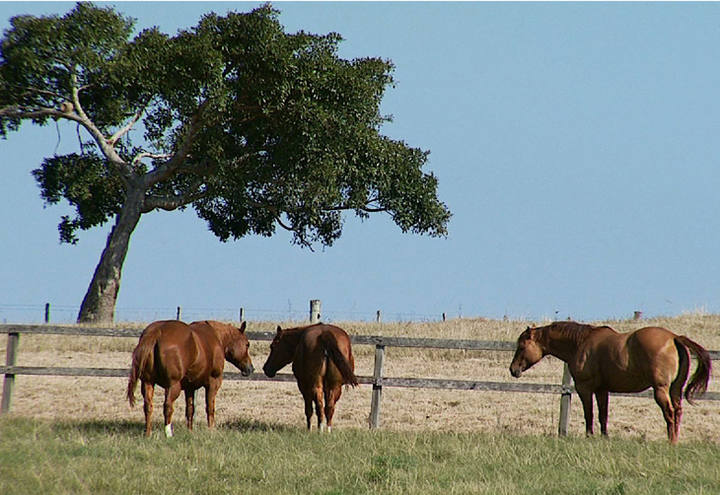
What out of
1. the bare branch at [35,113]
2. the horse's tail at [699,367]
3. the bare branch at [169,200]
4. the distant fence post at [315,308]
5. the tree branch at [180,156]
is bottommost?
the horse's tail at [699,367]

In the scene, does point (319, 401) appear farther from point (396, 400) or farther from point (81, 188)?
point (81, 188)

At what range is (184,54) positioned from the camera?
30.5 meters

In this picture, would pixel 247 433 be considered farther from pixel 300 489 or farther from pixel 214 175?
pixel 214 175

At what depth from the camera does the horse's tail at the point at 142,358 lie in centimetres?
1242

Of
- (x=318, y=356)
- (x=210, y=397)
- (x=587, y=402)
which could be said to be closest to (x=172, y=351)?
(x=210, y=397)

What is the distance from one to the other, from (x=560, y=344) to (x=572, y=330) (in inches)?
12.2

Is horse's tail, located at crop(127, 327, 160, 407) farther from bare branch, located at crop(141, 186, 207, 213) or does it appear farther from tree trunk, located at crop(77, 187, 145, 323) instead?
bare branch, located at crop(141, 186, 207, 213)

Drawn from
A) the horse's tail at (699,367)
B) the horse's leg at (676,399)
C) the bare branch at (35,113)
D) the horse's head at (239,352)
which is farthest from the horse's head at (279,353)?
the bare branch at (35,113)

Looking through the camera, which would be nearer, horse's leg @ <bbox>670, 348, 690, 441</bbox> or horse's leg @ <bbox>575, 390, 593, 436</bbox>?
horse's leg @ <bbox>670, 348, 690, 441</bbox>

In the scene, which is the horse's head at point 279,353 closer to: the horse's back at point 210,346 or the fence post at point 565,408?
the horse's back at point 210,346

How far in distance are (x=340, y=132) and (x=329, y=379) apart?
18982mm

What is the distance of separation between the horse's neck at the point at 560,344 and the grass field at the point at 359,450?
1.37 metres

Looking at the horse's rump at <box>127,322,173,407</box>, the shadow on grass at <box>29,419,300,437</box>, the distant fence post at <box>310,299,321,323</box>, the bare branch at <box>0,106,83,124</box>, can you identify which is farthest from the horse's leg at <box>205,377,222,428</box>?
the distant fence post at <box>310,299,321,323</box>

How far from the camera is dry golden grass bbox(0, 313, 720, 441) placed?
17.2 metres
